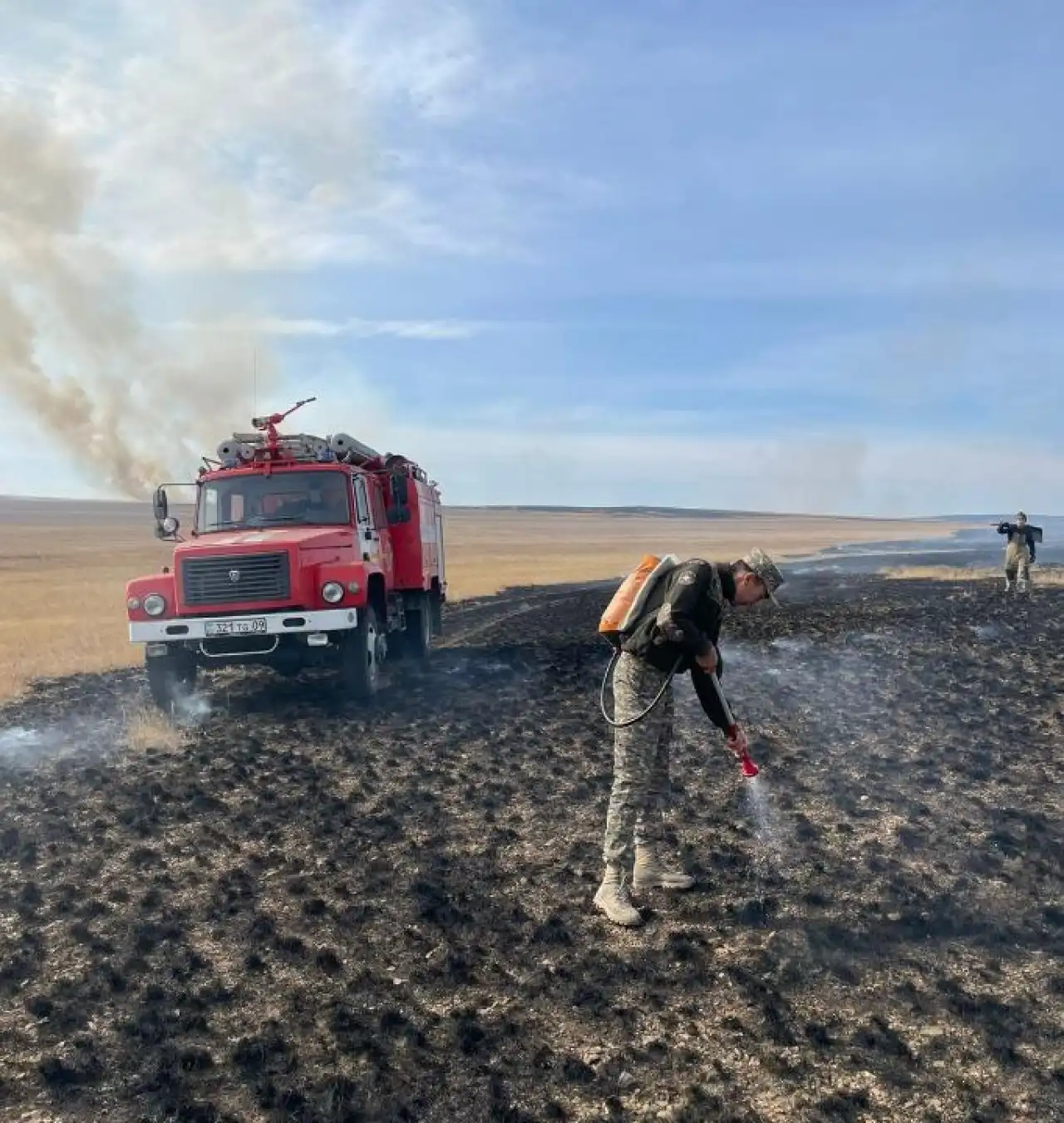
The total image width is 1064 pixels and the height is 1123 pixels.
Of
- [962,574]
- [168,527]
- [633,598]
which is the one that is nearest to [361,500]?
[168,527]

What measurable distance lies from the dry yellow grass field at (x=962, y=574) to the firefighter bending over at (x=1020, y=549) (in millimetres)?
8174

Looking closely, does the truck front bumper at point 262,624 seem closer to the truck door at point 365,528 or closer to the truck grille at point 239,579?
the truck grille at point 239,579

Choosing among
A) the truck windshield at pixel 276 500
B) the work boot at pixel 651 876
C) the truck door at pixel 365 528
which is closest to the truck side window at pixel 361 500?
the truck door at pixel 365 528

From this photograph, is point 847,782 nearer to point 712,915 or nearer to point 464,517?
point 712,915

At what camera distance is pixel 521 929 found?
20.9 feet

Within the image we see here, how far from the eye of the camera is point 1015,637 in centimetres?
1919

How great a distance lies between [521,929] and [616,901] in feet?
2.05

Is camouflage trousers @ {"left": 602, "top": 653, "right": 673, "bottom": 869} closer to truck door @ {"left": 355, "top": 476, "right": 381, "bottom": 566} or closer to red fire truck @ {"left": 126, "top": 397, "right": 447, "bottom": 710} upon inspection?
red fire truck @ {"left": 126, "top": 397, "right": 447, "bottom": 710}

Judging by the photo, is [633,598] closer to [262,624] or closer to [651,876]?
[651,876]

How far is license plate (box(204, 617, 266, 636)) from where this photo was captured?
42.2 ft

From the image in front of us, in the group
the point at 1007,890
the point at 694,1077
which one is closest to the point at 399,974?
the point at 694,1077

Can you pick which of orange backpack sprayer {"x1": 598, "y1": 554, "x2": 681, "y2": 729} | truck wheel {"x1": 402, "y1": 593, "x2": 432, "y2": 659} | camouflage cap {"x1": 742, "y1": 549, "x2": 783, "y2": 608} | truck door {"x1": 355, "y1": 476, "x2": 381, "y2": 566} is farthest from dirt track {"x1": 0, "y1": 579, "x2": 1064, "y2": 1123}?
truck wheel {"x1": 402, "y1": 593, "x2": 432, "y2": 659}

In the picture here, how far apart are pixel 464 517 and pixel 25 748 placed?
559ft

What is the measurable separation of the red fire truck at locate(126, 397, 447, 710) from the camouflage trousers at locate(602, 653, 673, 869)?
695 cm
